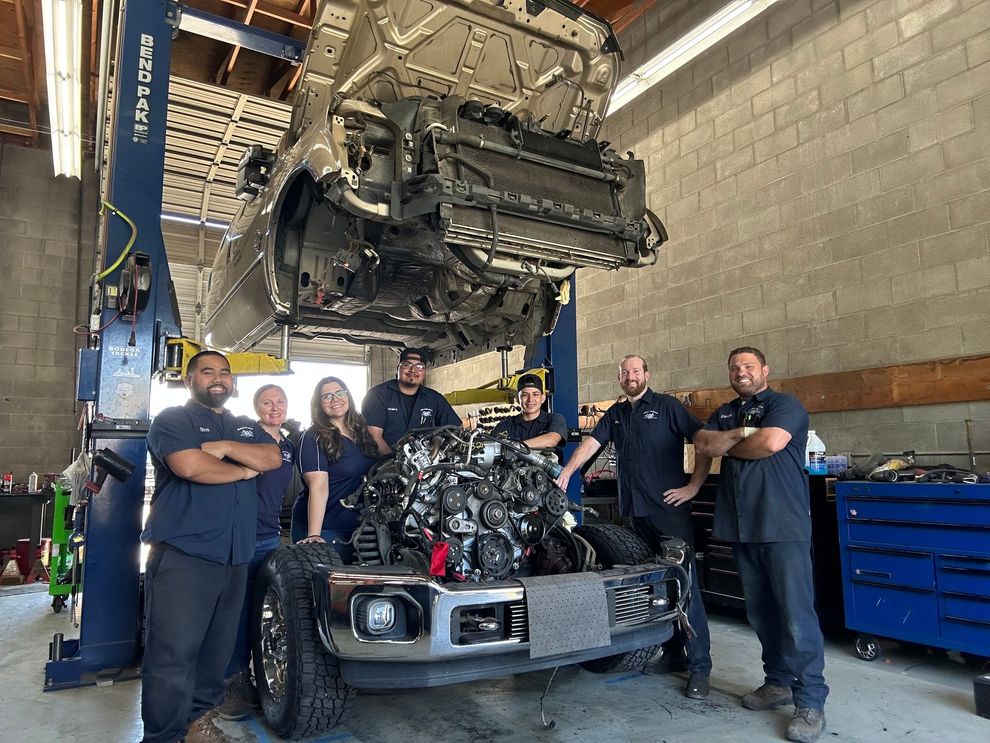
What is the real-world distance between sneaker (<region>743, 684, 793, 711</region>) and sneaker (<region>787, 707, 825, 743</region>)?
8.0 inches

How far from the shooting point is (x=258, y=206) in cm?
397

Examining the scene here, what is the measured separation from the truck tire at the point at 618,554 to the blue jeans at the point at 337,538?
1.08 m

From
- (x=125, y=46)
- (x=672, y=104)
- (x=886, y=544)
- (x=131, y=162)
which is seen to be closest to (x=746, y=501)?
(x=886, y=544)

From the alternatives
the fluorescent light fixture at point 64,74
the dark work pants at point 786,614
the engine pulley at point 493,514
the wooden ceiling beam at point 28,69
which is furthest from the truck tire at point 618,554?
the wooden ceiling beam at point 28,69

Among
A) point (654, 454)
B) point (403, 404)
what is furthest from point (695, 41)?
point (403, 404)

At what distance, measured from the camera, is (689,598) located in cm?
288

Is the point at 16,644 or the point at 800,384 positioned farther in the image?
the point at 800,384

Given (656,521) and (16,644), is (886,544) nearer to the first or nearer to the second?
(656,521)

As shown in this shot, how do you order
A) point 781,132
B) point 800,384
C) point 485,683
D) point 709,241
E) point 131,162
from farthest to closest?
point 709,241, point 781,132, point 800,384, point 131,162, point 485,683

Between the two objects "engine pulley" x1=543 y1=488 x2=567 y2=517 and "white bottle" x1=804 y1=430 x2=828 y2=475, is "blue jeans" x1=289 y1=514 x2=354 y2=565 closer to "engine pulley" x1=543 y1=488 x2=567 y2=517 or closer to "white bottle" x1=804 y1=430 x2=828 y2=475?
"engine pulley" x1=543 y1=488 x2=567 y2=517

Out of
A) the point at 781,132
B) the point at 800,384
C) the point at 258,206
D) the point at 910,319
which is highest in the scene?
the point at 781,132

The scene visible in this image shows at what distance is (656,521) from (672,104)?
4.91m

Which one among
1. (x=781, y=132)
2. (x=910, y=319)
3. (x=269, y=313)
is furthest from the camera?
(x=781, y=132)

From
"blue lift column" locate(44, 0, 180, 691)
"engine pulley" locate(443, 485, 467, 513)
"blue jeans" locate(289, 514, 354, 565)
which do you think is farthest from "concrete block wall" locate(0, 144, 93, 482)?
"engine pulley" locate(443, 485, 467, 513)
